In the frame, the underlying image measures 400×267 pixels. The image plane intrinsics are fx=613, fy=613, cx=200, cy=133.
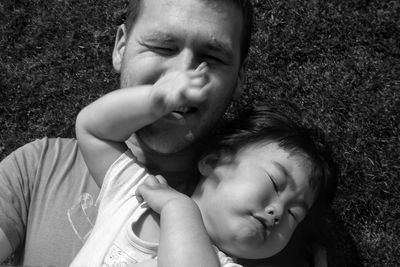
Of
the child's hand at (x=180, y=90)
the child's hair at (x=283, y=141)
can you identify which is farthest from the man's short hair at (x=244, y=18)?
the child's hand at (x=180, y=90)

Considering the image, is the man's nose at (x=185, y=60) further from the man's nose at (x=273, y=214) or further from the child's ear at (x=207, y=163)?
the man's nose at (x=273, y=214)

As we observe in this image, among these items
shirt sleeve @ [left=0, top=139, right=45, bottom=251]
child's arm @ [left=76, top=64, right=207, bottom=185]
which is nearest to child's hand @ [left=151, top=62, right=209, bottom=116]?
child's arm @ [left=76, top=64, right=207, bottom=185]

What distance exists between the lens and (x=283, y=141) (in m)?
2.81

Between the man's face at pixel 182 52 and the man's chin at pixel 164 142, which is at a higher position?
the man's face at pixel 182 52

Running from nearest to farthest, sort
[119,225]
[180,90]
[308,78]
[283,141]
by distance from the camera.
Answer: [180,90], [119,225], [283,141], [308,78]

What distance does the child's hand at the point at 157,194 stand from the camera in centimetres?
263

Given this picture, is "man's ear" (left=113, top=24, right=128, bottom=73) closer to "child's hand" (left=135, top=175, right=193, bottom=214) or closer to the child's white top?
the child's white top

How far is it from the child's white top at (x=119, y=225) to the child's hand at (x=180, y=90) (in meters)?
0.46

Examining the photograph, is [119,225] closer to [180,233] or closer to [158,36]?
[180,233]

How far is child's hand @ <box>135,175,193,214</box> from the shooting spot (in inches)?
104

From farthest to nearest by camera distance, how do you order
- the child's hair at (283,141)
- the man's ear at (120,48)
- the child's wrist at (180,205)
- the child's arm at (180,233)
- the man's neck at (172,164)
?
the man's ear at (120,48) < the man's neck at (172,164) < the child's hair at (283,141) < the child's wrist at (180,205) < the child's arm at (180,233)

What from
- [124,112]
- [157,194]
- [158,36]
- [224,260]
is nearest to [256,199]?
[224,260]

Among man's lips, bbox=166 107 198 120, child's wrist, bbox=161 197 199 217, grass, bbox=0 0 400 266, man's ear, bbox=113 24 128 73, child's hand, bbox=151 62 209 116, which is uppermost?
child's hand, bbox=151 62 209 116

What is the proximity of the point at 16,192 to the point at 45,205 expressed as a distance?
0.15 meters
